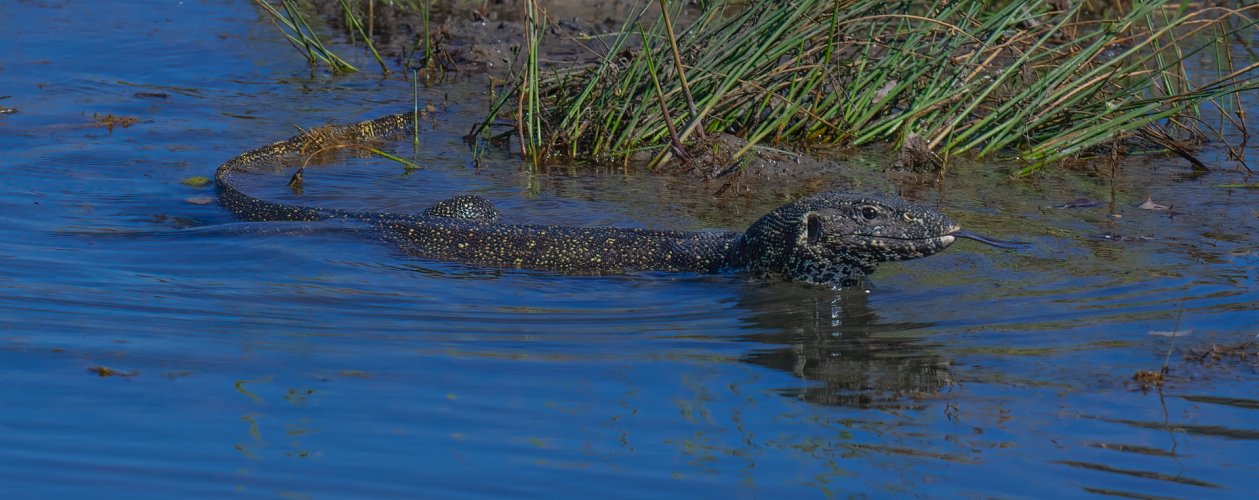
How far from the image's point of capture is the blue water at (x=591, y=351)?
14.3 feet

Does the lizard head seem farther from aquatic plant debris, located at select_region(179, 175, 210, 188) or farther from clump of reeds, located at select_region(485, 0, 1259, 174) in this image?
aquatic plant debris, located at select_region(179, 175, 210, 188)

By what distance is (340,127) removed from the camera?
34.9 ft

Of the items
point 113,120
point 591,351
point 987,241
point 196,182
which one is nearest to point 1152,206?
point 987,241

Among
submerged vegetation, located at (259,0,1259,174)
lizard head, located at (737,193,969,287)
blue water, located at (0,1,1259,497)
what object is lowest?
blue water, located at (0,1,1259,497)

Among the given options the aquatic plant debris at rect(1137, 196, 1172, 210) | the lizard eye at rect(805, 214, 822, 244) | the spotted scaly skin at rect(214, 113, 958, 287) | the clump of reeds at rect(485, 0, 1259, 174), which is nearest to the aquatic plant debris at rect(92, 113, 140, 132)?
the spotted scaly skin at rect(214, 113, 958, 287)

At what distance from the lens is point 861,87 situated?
998 centimetres

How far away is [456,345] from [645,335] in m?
0.85

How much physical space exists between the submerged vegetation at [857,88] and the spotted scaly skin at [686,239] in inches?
57.2

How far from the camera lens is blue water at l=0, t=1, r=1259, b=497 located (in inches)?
172

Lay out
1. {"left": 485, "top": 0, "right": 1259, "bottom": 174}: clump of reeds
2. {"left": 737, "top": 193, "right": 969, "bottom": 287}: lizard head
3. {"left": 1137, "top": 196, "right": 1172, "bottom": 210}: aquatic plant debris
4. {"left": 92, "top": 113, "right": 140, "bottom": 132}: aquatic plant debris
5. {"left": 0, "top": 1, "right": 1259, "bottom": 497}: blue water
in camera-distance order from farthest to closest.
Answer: {"left": 92, "top": 113, "right": 140, "bottom": 132}: aquatic plant debris
{"left": 485, "top": 0, "right": 1259, "bottom": 174}: clump of reeds
{"left": 1137, "top": 196, "right": 1172, "bottom": 210}: aquatic plant debris
{"left": 737, "top": 193, "right": 969, "bottom": 287}: lizard head
{"left": 0, "top": 1, "right": 1259, "bottom": 497}: blue water

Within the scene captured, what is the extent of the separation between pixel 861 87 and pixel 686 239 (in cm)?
277

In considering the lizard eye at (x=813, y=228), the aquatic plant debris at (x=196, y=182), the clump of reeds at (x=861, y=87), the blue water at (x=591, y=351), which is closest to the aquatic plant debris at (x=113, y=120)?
the blue water at (x=591, y=351)

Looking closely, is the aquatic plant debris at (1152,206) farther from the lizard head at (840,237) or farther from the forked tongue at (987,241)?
the lizard head at (840,237)

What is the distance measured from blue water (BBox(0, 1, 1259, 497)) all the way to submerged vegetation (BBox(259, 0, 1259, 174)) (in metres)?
0.36
